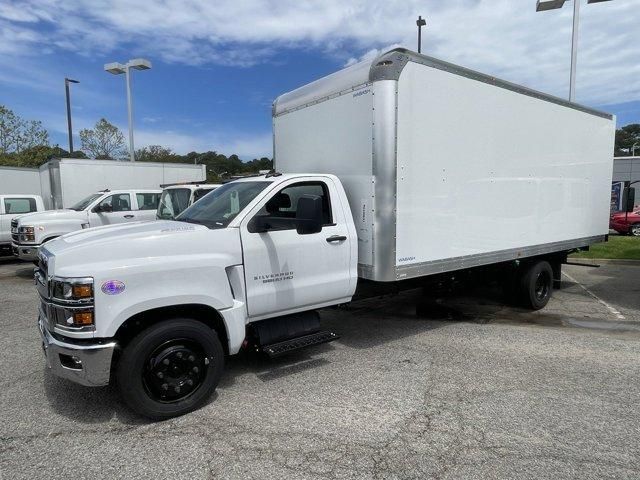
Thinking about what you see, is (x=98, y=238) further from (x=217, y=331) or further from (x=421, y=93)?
(x=421, y=93)

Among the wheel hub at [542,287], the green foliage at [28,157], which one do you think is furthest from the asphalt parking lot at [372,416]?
the green foliage at [28,157]

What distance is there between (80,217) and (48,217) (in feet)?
2.30

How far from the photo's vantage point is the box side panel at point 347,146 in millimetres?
4820

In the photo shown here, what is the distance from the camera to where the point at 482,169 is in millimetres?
5742

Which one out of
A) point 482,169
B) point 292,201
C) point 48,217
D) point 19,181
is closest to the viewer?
point 292,201

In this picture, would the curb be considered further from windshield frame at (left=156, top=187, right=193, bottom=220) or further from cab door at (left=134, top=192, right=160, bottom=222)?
cab door at (left=134, top=192, right=160, bottom=222)

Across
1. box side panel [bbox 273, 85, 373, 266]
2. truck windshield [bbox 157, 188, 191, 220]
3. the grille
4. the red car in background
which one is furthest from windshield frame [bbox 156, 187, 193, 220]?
the red car in background

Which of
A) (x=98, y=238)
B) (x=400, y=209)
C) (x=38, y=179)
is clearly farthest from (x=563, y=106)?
(x=38, y=179)

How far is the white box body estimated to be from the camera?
15.6ft

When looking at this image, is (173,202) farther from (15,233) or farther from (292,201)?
(292,201)

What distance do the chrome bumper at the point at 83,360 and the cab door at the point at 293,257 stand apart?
1268 millimetres

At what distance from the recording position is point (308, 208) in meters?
4.05

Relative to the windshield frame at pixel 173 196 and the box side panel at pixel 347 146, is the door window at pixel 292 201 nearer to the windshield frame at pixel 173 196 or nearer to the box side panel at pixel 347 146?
the box side panel at pixel 347 146

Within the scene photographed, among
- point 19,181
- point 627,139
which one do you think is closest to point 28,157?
point 19,181
